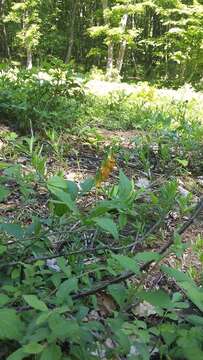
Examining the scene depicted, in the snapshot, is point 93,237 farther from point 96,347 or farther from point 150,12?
point 150,12

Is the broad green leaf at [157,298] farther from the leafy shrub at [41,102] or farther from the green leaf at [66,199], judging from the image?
the leafy shrub at [41,102]

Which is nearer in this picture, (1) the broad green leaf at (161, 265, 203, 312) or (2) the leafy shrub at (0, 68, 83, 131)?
(1) the broad green leaf at (161, 265, 203, 312)

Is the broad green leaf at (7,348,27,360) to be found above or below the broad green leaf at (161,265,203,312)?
below

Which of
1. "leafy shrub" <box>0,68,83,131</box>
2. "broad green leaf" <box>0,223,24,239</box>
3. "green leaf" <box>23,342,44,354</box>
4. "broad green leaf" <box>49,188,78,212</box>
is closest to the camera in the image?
"green leaf" <box>23,342,44,354</box>

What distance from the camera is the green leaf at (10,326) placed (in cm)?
109

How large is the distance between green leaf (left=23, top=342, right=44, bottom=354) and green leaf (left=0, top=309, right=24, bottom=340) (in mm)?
62

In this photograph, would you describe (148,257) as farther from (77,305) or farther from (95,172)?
(95,172)

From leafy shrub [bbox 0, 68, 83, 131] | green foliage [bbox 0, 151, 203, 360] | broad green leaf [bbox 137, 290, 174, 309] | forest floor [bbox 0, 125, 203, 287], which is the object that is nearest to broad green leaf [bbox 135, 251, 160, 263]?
green foliage [bbox 0, 151, 203, 360]

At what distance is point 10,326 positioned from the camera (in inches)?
43.9

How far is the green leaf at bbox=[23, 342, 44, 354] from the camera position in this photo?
1038 millimetres

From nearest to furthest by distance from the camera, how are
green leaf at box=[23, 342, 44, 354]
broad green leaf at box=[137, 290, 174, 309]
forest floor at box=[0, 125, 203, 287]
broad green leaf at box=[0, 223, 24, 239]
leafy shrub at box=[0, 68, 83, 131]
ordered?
green leaf at box=[23, 342, 44, 354], broad green leaf at box=[137, 290, 174, 309], broad green leaf at box=[0, 223, 24, 239], forest floor at box=[0, 125, 203, 287], leafy shrub at box=[0, 68, 83, 131]

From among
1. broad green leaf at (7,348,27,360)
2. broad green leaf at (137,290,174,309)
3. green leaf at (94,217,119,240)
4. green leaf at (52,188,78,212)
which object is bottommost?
broad green leaf at (7,348,27,360)

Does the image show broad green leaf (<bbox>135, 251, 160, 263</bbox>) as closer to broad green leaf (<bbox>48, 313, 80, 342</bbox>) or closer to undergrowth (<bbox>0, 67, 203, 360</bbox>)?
undergrowth (<bbox>0, 67, 203, 360</bbox>)

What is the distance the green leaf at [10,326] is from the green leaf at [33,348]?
0.06 metres
